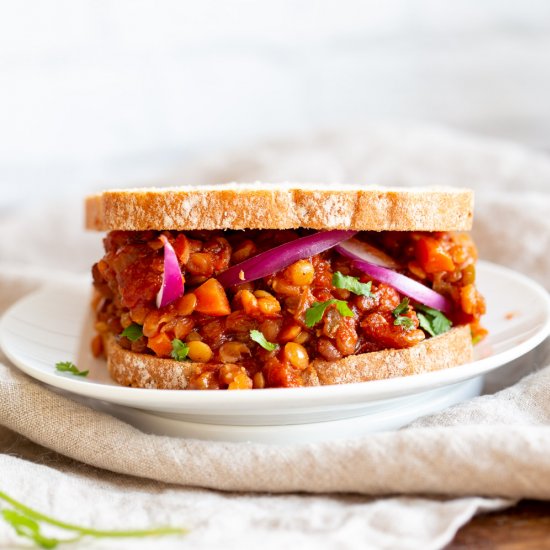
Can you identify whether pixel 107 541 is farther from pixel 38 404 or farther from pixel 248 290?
pixel 248 290

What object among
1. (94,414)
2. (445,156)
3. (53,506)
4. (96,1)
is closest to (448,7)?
(445,156)

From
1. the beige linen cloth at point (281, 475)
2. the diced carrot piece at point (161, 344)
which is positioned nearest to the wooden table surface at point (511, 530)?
the beige linen cloth at point (281, 475)

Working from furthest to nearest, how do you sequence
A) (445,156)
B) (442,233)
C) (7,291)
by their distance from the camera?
(445,156) < (7,291) < (442,233)

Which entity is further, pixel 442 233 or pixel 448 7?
pixel 448 7

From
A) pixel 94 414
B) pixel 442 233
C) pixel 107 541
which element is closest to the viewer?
pixel 107 541

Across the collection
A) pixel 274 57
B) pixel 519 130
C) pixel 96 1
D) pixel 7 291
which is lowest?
pixel 7 291

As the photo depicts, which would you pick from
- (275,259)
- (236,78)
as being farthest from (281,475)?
(236,78)
